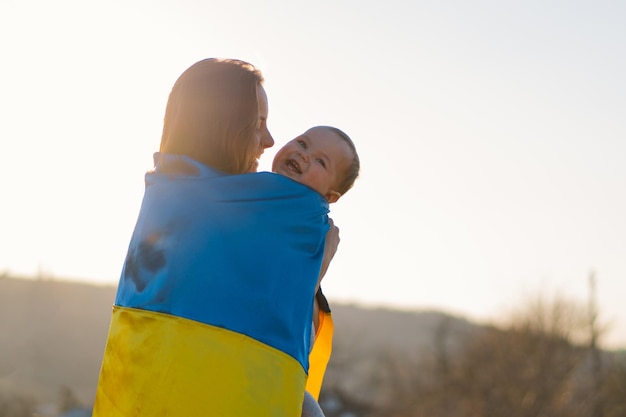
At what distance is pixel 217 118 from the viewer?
2.64m

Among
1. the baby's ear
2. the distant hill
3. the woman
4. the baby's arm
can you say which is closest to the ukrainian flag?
the woman

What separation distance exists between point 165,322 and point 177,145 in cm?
54

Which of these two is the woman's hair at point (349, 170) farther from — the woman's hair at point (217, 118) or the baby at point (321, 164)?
the woman's hair at point (217, 118)

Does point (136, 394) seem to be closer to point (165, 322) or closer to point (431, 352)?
point (165, 322)

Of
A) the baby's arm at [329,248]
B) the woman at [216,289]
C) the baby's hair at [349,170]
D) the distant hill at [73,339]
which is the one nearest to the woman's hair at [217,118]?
the woman at [216,289]

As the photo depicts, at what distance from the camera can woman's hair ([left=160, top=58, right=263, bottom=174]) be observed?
264 cm

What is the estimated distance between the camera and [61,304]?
145ft

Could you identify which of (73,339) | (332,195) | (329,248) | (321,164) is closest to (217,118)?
(329,248)

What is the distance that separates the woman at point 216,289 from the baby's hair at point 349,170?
630 mm

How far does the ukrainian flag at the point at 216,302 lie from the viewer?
2426 mm

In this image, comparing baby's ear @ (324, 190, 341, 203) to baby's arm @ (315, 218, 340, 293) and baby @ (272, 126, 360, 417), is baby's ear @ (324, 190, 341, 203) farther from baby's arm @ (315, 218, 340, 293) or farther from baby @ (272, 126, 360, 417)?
baby's arm @ (315, 218, 340, 293)

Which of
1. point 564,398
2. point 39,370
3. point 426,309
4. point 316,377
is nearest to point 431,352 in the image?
point 564,398

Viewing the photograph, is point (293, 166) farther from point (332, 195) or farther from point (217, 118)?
point (217, 118)

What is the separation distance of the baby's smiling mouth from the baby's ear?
17cm
